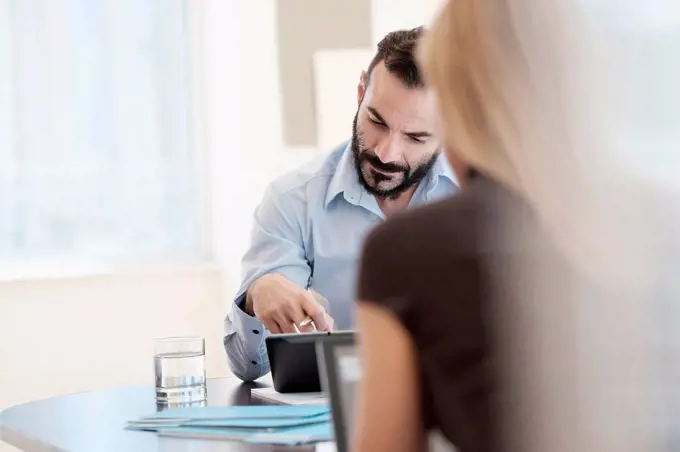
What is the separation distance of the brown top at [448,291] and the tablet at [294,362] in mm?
747

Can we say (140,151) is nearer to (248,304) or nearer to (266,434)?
(248,304)

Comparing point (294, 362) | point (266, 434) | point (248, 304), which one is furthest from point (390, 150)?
point (266, 434)

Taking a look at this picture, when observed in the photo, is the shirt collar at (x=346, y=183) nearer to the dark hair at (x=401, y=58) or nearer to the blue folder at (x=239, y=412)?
the dark hair at (x=401, y=58)

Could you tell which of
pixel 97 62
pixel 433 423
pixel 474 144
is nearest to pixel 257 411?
pixel 433 423

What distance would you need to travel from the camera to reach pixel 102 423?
1.46 meters

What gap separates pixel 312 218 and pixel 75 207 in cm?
144

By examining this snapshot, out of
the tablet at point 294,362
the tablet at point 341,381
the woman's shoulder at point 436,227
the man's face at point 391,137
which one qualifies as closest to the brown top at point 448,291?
the woman's shoulder at point 436,227

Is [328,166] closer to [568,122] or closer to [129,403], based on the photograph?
[129,403]

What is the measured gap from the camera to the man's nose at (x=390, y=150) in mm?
2217

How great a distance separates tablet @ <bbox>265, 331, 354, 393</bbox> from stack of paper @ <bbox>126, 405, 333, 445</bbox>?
103 mm

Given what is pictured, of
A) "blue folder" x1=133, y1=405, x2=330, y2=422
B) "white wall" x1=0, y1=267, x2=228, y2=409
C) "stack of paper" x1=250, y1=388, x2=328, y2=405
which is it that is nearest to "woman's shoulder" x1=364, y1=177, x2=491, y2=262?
"blue folder" x1=133, y1=405, x2=330, y2=422

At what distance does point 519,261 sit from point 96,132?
299cm

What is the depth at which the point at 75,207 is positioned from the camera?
3.40 meters

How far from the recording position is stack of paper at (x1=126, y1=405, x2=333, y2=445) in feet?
4.06
